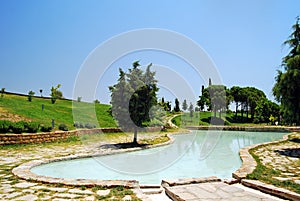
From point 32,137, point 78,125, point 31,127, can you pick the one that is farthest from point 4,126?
point 78,125

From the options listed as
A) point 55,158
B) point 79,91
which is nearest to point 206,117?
point 79,91

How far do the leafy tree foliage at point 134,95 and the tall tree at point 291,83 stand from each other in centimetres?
531

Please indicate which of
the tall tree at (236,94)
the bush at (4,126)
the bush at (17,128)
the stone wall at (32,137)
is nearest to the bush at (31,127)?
the bush at (17,128)

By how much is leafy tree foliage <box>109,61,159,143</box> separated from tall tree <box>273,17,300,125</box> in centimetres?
531

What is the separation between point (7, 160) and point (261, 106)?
120ft

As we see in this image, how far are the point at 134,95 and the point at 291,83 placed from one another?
21.0 ft

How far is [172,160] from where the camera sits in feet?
29.0

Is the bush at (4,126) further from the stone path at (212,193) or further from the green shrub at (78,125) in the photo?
the stone path at (212,193)

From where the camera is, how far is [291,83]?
30.0ft

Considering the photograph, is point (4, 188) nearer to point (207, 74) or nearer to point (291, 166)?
point (291, 166)

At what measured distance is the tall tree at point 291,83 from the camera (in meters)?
9.12

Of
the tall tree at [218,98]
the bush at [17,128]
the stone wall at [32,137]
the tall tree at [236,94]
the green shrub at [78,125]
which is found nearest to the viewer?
the stone wall at [32,137]

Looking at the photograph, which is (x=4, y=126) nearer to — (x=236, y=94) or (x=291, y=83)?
(x=291, y=83)

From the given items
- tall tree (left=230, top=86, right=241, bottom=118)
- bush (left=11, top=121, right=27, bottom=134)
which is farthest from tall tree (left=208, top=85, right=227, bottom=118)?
bush (left=11, top=121, right=27, bottom=134)
